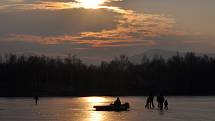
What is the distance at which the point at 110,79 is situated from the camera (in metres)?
184

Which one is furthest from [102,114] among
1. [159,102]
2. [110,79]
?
[110,79]

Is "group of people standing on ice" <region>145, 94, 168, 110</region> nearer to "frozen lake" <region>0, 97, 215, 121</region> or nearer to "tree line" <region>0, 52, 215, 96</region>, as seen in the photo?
"frozen lake" <region>0, 97, 215, 121</region>

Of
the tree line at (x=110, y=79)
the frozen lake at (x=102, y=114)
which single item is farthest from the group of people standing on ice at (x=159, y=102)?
the tree line at (x=110, y=79)

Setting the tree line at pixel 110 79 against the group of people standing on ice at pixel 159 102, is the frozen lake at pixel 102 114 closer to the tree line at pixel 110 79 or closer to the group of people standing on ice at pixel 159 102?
the group of people standing on ice at pixel 159 102

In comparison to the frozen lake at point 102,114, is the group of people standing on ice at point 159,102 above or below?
above

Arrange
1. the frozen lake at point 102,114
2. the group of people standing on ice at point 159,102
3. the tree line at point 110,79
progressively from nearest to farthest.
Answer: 1. the frozen lake at point 102,114
2. the group of people standing on ice at point 159,102
3. the tree line at point 110,79

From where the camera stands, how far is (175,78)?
172 metres

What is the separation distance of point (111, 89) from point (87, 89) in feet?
28.0

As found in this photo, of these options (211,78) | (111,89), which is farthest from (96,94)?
(211,78)

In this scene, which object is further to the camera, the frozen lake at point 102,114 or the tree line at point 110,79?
the tree line at point 110,79

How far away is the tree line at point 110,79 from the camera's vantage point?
165 m

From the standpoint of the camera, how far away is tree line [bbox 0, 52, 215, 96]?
164750 millimetres

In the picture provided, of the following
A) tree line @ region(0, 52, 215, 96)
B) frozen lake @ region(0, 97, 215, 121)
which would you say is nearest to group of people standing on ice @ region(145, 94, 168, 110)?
frozen lake @ region(0, 97, 215, 121)

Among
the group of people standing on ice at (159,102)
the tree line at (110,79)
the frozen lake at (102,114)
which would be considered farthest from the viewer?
the tree line at (110,79)
